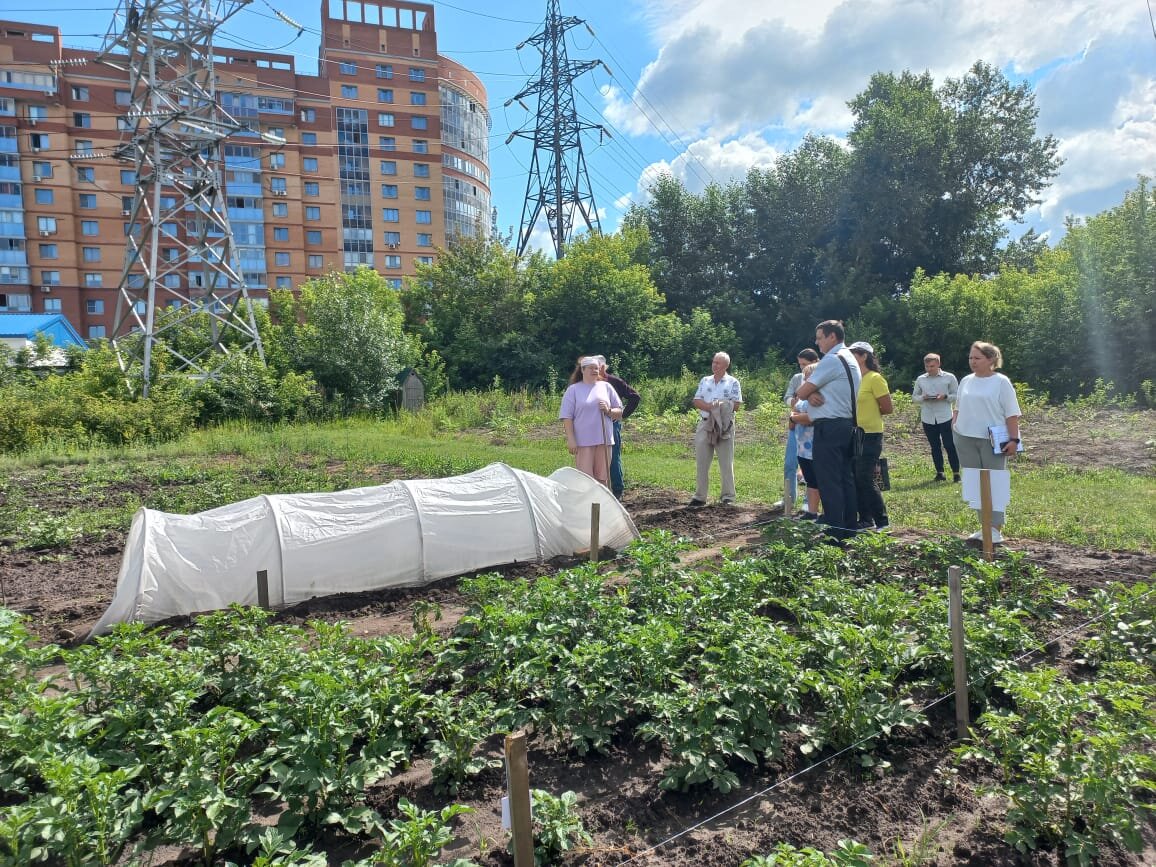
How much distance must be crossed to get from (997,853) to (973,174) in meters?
30.1

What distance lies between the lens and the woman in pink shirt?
7.08 meters

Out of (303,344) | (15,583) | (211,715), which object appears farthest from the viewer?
(303,344)

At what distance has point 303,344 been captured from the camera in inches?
789

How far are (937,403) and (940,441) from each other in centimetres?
70

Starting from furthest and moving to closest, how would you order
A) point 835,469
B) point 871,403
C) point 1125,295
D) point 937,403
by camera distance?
point 1125,295
point 937,403
point 871,403
point 835,469

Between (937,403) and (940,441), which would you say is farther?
(940,441)

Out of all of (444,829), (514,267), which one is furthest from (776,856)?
(514,267)

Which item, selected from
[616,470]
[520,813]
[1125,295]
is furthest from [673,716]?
[1125,295]

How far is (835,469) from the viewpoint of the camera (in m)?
5.80

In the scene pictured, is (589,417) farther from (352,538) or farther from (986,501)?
(986,501)

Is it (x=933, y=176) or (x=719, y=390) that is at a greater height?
(x=933, y=176)

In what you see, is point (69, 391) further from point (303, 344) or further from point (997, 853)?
point (997, 853)

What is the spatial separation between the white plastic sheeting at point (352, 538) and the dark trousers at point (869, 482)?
2057 millimetres

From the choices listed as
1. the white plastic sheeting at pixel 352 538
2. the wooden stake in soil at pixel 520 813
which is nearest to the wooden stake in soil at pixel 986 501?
the white plastic sheeting at pixel 352 538
